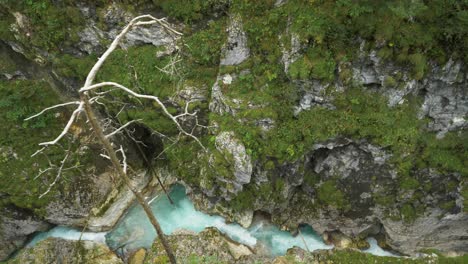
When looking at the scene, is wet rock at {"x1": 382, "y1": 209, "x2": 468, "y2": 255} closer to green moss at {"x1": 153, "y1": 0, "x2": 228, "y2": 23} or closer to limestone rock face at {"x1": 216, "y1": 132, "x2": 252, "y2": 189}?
limestone rock face at {"x1": 216, "y1": 132, "x2": 252, "y2": 189}

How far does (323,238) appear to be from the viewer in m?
19.1

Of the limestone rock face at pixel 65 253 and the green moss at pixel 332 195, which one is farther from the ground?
the green moss at pixel 332 195

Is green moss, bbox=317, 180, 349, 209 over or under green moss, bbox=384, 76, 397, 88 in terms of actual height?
under

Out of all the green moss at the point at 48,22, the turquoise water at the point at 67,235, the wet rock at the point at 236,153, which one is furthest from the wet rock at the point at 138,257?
the green moss at the point at 48,22

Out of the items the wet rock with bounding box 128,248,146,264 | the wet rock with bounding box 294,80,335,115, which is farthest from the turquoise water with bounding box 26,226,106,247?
the wet rock with bounding box 294,80,335,115

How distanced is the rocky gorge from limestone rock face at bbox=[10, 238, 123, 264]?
0.15 metres

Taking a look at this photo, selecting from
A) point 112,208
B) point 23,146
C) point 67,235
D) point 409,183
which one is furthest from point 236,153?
point 23,146

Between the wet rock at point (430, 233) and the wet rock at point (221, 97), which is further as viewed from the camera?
the wet rock at point (430, 233)

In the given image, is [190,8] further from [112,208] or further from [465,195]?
[465,195]

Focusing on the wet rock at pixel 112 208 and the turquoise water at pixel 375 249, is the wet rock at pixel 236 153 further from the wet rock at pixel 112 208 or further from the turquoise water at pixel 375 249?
the turquoise water at pixel 375 249

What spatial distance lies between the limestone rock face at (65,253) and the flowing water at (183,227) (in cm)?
91

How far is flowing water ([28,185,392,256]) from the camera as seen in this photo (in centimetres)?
1903

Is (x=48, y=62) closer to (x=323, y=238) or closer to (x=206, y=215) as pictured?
(x=206, y=215)

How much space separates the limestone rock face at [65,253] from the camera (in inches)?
695
